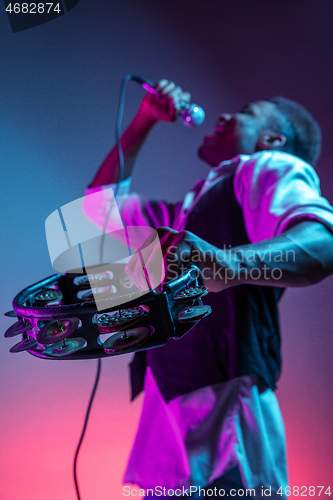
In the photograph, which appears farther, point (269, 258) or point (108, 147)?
point (108, 147)

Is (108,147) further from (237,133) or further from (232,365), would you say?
Result: (232,365)

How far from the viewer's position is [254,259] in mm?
652

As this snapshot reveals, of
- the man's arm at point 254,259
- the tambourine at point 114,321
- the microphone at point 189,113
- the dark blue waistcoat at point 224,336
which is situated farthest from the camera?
the microphone at point 189,113

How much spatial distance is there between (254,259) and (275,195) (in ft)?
0.73

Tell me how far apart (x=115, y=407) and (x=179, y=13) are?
1312 mm

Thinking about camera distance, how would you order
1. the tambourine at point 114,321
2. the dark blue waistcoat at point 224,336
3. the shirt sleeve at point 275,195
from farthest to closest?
the dark blue waistcoat at point 224,336 → the shirt sleeve at point 275,195 → the tambourine at point 114,321

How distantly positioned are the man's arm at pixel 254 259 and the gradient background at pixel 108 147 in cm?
42

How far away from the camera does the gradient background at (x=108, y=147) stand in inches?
41.8

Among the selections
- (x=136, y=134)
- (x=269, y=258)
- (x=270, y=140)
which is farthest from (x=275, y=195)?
(x=136, y=134)

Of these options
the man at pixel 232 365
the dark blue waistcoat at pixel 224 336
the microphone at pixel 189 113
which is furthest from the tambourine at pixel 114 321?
the microphone at pixel 189 113

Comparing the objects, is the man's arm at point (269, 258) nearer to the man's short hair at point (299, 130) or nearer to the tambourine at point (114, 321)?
the tambourine at point (114, 321)

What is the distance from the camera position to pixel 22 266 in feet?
3.53

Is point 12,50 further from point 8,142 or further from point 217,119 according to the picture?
point 217,119

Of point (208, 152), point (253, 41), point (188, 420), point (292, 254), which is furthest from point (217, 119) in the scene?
point (188, 420)
